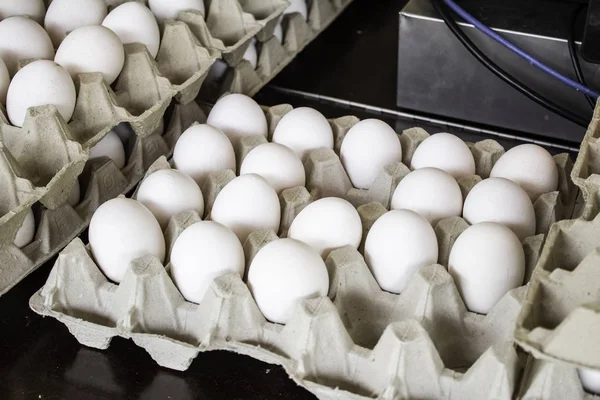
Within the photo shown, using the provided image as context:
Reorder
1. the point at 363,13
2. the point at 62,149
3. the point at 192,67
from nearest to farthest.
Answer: the point at 62,149 → the point at 192,67 → the point at 363,13

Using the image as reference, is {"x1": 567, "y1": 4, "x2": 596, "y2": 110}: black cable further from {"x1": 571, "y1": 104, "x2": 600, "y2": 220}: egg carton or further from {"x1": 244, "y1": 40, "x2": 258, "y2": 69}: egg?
{"x1": 244, "y1": 40, "x2": 258, "y2": 69}: egg

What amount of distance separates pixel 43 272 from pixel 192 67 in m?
0.47

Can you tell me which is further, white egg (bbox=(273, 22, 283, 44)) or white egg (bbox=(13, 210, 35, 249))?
white egg (bbox=(273, 22, 283, 44))

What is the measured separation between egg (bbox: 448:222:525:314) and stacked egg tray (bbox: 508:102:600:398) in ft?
0.26

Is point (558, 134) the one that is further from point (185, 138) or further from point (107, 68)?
point (107, 68)

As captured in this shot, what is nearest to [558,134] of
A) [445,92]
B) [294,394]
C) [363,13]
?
[445,92]

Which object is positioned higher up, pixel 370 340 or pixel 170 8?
pixel 170 8

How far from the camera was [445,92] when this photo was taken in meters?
1.74

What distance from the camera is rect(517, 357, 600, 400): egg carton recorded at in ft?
3.11

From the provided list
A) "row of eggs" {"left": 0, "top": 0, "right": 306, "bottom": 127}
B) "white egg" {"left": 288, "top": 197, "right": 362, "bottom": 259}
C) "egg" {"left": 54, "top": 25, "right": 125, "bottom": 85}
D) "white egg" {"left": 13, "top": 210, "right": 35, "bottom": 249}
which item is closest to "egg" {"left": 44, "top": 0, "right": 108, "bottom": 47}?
"row of eggs" {"left": 0, "top": 0, "right": 306, "bottom": 127}

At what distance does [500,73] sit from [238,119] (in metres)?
0.54

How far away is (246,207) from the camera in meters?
1.21

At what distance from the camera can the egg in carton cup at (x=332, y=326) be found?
38.9 inches

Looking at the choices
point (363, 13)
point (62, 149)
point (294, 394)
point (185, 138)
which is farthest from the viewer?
point (363, 13)
